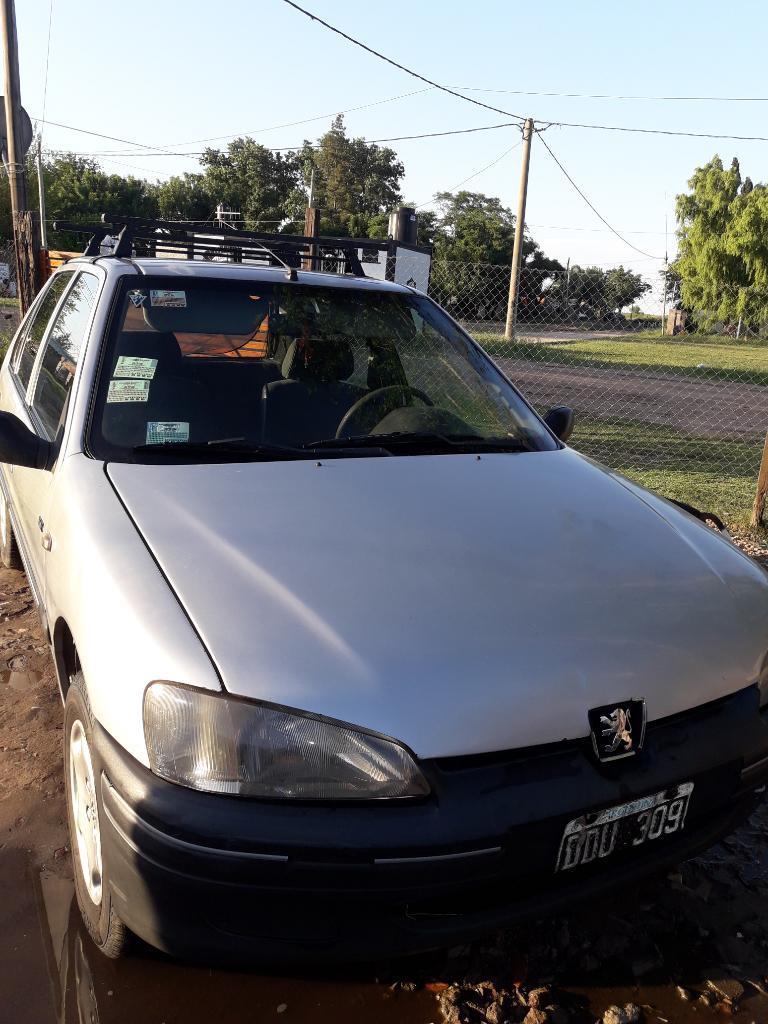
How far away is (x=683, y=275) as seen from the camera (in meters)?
42.9

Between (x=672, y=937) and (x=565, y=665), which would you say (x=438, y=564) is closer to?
(x=565, y=665)

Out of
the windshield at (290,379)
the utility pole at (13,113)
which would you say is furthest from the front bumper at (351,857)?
the utility pole at (13,113)

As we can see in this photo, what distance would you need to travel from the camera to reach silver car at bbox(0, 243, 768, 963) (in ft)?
5.31

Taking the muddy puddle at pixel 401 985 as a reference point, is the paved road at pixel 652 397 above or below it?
above

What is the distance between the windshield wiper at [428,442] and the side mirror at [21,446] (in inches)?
→ 31.4

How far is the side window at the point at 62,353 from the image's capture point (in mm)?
2885

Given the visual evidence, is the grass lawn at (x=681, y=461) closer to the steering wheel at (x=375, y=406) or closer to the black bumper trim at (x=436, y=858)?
the steering wheel at (x=375, y=406)

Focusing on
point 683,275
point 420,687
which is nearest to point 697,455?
point 420,687

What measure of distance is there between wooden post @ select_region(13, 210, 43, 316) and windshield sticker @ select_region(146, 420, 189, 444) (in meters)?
5.75

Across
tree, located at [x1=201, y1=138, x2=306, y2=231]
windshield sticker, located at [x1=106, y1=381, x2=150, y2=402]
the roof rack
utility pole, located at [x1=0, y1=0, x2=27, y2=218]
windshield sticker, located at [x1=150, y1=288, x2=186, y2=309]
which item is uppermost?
tree, located at [x1=201, y1=138, x2=306, y2=231]

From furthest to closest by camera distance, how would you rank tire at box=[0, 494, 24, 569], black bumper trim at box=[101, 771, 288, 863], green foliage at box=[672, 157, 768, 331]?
green foliage at box=[672, 157, 768, 331]
tire at box=[0, 494, 24, 569]
black bumper trim at box=[101, 771, 288, 863]

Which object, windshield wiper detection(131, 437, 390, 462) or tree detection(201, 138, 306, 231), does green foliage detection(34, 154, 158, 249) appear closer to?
→ tree detection(201, 138, 306, 231)

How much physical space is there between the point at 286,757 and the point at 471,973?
35.9 inches

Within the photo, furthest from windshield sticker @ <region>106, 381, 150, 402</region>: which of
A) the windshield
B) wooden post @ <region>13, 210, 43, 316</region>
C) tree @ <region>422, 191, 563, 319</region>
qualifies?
tree @ <region>422, 191, 563, 319</region>
